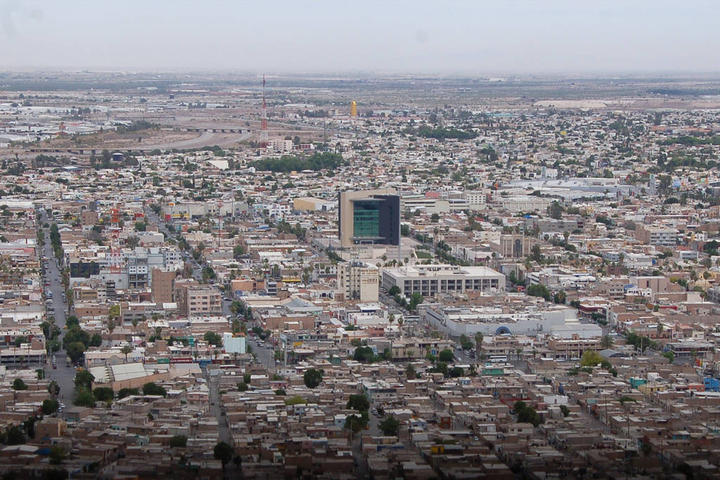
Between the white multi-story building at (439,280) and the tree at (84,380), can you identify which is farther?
the white multi-story building at (439,280)

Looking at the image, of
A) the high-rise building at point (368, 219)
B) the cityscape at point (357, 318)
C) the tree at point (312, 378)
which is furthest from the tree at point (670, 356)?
the high-rise building at point (368, 219)

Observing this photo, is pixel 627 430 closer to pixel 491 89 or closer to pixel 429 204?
pixel 429 204

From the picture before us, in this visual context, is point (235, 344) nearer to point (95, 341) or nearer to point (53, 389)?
point (95, 341)

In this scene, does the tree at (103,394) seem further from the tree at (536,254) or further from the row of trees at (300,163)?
the row of trees at (300,163)

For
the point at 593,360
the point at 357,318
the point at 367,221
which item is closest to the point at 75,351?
the point at 357,318

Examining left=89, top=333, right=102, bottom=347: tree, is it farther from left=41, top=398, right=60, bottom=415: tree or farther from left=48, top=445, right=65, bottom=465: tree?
left=48, top=445, right=65, bottom=465: tree
